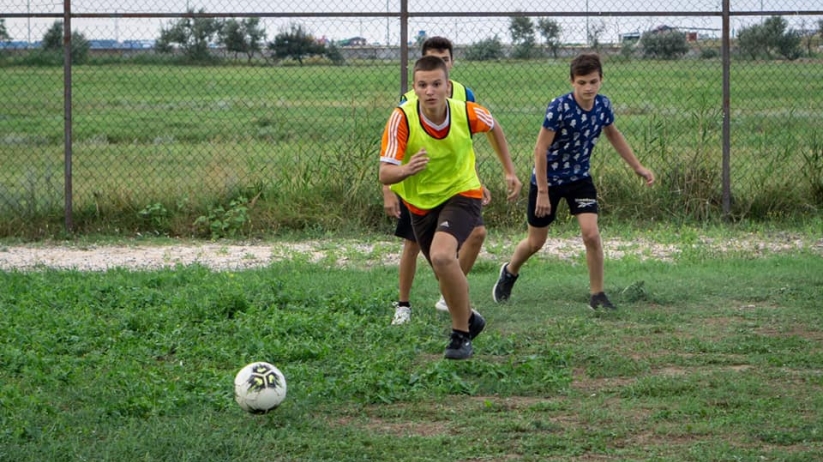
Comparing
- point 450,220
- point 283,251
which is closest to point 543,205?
point 450,220

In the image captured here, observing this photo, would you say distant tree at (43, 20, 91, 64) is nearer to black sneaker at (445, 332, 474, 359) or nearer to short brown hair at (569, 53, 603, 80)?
short brown hair at (569, 53, 603, 80)

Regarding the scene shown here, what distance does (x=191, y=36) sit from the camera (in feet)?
36.8

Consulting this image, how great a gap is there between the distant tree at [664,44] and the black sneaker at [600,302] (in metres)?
5.16

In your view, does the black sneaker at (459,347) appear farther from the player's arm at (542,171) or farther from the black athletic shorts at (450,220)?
the player's arm at (542,171)

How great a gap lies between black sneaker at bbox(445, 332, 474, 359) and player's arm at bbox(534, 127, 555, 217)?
1.66 meters

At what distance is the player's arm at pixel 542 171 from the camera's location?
6.96m

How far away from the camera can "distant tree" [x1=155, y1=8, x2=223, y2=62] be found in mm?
10969

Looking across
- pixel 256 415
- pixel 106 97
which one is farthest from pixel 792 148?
pixel 106 97

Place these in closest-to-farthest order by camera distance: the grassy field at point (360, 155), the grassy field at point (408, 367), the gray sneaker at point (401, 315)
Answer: the grassy field at point (408, 367), the gray sneaker at point (401, 315), the grassy field at point (360, 155)

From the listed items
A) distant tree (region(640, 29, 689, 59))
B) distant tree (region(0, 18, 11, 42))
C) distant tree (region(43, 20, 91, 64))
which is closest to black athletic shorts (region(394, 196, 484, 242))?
distant tree (region(43, 20, 91, 64))

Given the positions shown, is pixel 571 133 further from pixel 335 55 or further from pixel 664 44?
pixel 664 44

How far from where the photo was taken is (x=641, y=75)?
41.4 ft

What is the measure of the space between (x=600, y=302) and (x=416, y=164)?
7.05 ft

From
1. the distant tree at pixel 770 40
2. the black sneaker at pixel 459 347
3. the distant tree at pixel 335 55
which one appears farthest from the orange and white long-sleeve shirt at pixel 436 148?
the distant tree at pixel 770 40
